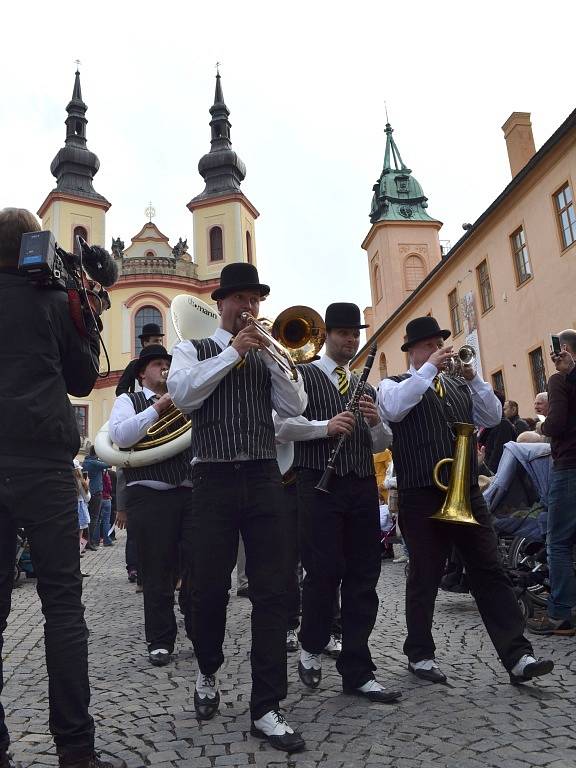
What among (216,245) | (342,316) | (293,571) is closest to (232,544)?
(342,316)

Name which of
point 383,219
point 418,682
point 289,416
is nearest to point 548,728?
point 418,682

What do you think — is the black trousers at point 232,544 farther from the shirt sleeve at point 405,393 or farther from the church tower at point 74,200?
the church tower at point 74,200

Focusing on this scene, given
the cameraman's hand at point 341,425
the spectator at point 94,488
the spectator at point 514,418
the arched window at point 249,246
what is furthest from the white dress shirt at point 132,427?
the arched window at point 249,246

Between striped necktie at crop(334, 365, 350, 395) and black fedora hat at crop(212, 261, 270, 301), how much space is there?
84 centimetres

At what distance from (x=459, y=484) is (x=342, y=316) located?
4.09ft

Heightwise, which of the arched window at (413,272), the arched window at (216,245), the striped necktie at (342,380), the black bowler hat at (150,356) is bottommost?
the striped necktie at (342,380)

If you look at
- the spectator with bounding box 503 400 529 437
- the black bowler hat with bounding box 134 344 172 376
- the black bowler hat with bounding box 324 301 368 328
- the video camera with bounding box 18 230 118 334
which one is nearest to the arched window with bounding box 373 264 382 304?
the spectator with bounding box 503 400 529 437

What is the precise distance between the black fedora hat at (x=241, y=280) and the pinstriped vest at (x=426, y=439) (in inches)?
49.9

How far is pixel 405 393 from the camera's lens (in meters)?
4.08

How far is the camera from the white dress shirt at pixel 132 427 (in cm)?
488

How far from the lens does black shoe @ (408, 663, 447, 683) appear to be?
388cm

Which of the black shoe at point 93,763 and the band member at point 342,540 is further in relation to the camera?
the band member at point 342,540

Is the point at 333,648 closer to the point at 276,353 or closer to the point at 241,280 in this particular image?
the point at 276,353

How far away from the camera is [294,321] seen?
5.34 m
